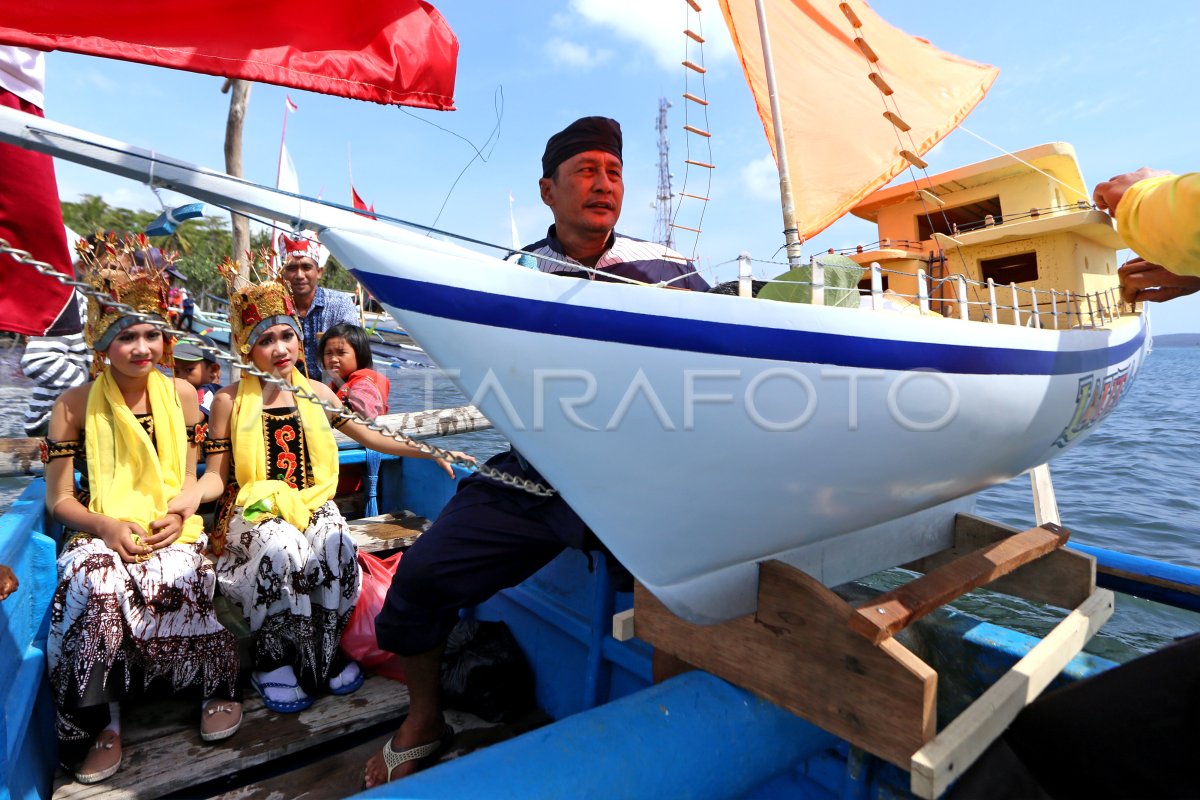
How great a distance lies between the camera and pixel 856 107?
262 inches

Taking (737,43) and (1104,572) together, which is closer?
(1104,572)

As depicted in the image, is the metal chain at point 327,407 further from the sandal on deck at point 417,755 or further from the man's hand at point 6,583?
the sandal on deck at point 417,755

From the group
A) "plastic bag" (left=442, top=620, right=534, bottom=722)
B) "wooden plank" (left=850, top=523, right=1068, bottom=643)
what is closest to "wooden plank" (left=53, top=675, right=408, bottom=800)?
"plastic bag" (left=442, top=620, right=534, bottom=722)

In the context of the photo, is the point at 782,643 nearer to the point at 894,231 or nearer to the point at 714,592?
the point at 714,592

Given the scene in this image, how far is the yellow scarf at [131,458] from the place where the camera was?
96.3 inches

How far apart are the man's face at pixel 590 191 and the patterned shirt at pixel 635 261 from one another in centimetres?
10

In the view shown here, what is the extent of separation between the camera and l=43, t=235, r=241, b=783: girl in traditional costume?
85.5 inches

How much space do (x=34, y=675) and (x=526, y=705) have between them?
1.69 m

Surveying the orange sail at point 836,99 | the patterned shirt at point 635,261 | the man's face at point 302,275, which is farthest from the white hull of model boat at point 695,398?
the orange sail at point 836,99

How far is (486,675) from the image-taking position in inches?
103

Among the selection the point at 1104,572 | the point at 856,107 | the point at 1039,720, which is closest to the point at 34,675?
the point at 1039,720

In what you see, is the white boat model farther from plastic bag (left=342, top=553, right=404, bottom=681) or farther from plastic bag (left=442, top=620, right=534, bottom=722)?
plastic bag (left=342, top=553, right=404, bottom=681)

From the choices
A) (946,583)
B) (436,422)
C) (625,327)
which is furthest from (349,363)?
(946,583)

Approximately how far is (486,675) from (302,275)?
130 inches
